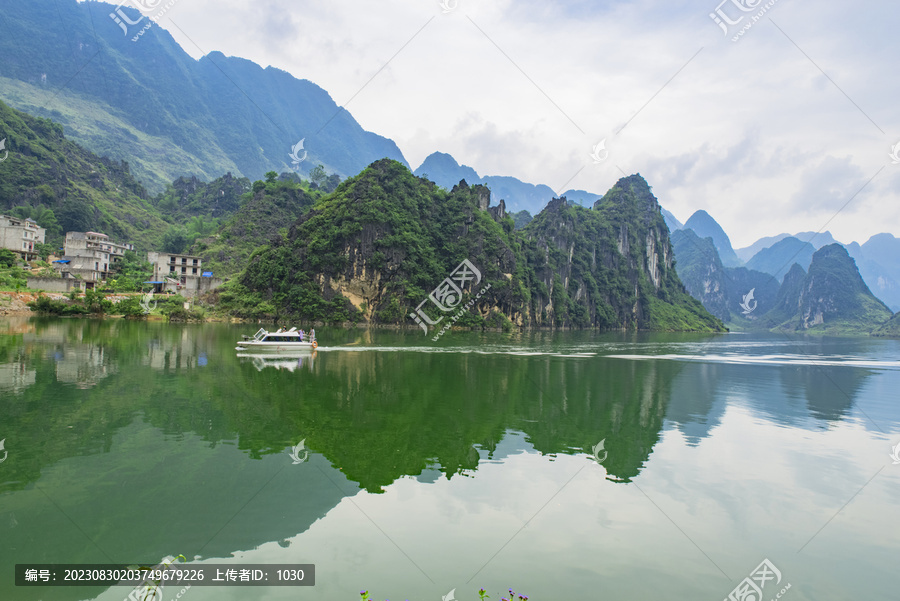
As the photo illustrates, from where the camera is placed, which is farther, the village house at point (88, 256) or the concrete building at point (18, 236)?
the village house at point (88, 256)

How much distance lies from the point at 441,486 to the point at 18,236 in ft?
223

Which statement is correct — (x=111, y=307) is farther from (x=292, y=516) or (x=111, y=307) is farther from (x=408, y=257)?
(x=292, y=516)

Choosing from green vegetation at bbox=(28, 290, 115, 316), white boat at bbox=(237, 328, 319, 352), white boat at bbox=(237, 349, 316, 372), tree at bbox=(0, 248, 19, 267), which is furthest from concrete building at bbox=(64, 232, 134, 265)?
white boat at bbox=(237, 349, 316, 372)

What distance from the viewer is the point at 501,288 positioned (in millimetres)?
78438

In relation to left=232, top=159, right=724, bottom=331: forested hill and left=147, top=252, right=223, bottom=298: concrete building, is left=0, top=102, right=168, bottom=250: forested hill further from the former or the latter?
left=232, top=159, right=724, bottom=331: forested hill

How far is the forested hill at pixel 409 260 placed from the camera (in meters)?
67.1

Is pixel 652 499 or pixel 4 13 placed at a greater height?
pixel 4 13

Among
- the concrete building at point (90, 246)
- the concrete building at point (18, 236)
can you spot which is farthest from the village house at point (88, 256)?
the concrete building at point (18, 236)

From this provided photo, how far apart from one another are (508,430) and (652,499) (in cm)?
513

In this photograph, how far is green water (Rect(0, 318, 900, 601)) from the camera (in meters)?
7.09

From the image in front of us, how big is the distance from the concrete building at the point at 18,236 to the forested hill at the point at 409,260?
68.4ft

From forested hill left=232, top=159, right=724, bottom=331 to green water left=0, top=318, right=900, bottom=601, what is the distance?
46.6 m

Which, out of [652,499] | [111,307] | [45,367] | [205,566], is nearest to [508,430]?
[652,499]

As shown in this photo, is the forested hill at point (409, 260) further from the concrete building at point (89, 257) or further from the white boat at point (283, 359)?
the white boat at point (283, 359)
